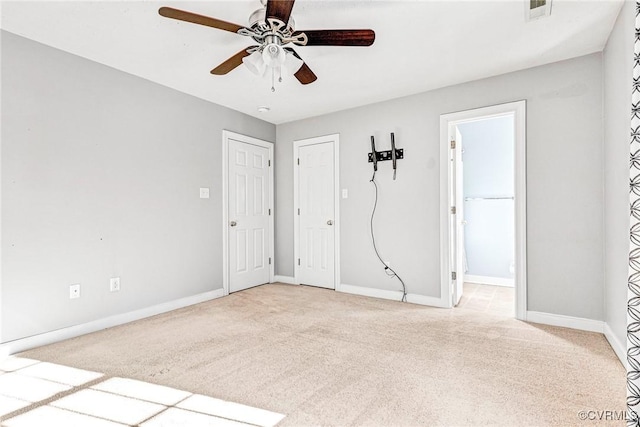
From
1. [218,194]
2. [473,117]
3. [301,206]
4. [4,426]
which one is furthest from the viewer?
[301,206]

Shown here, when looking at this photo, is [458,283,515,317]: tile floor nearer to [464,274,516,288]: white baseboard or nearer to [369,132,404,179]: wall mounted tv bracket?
[464,274,516,288]: white baseboard

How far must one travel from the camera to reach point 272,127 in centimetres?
477

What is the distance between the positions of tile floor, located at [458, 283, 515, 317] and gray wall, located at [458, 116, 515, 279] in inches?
14.3

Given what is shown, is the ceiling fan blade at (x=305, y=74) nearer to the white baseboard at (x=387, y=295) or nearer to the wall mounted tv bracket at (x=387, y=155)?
the wall mounted tv bracket at (x=387, y=155)

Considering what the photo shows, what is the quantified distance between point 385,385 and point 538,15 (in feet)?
8.60

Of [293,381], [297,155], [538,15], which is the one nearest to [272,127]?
[297,155]

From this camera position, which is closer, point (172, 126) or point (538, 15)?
point (538, 15)

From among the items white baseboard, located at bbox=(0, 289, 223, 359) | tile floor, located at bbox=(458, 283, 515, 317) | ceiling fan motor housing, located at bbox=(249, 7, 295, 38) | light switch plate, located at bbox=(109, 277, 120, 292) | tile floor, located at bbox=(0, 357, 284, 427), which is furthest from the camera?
tile floor, located at bbox=(458, 283, 515, 317)

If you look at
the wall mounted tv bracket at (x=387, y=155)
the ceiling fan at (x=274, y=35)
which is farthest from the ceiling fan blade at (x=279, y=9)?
the wall mounted tv bracket at (x=387, y=155)

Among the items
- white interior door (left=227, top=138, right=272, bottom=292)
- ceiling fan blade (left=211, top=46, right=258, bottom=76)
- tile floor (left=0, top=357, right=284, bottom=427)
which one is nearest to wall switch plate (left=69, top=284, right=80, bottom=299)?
tile floor (left=0, top=357, right=284, bottom=427)

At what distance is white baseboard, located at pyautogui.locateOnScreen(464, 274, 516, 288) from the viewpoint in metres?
4.50

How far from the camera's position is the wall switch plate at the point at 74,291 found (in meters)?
2.64

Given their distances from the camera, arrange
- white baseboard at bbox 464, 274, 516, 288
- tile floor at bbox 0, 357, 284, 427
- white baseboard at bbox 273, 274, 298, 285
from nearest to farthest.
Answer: tile floor at bbox 0, 357, 284, 427, white baseboard at bbox 464, 274, 516, 288, white baseboard at bbox 273, 274, 298, 285

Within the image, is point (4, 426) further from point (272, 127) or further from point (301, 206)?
point (272, 127)
